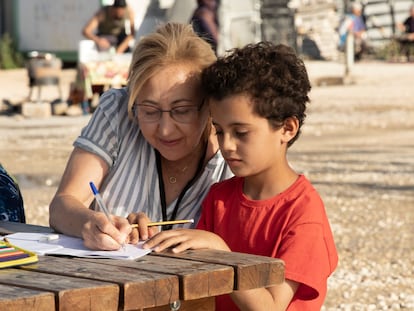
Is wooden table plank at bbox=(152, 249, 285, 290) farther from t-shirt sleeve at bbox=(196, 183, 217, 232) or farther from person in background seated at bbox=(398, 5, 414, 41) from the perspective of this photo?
person in background seated at bbox=(398, 5, 414, 41)

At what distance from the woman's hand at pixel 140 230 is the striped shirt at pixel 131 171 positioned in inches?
21.6

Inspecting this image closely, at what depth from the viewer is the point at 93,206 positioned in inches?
154

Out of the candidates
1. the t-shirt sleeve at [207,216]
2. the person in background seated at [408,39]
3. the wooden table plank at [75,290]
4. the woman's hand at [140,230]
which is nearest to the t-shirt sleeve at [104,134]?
the t-shirt sleeve at [207,216]

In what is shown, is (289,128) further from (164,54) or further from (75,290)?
(75,290)

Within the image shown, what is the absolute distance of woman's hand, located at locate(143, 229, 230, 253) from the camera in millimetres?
3055

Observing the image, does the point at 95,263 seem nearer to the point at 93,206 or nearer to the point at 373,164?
the point at 93,206

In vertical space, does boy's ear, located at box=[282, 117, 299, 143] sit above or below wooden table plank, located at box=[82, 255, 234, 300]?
above

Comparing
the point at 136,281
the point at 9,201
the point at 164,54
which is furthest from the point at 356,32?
the point at 136,281

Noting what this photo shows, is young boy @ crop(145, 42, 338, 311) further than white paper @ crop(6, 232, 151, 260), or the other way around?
young boy @ crop(145, 42, 338, 311)

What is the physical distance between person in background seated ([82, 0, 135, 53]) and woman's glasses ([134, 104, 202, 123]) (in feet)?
39.4

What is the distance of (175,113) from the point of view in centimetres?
370

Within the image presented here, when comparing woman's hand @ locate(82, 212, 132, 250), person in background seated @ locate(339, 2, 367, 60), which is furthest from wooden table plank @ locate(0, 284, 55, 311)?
person in background seated @ locate(339, 2, 367, 60)

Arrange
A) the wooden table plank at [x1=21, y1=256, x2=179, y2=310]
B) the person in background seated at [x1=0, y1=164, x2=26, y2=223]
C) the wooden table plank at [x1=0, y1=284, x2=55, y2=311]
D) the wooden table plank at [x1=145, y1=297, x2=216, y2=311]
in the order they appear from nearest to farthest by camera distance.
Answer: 1. the wooden table plank at [x1=0, y1=284, x2=55, y2=311]
2. the wooden table plank at [x1=21, y1=256, x2=179, y2=310]
3. the wooden table plank at [x1=145, y1=297, x2=216, y2=311]
4. the person in background seated at [x1=0, y1=164, x2=26, y2=223]

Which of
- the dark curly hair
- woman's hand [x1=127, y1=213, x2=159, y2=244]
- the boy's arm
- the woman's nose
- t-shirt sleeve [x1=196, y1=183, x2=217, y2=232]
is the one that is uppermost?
the dark curly hair
